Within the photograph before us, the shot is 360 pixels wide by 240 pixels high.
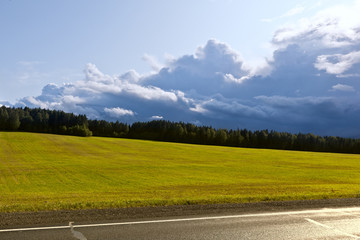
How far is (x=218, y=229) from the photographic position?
335 inches

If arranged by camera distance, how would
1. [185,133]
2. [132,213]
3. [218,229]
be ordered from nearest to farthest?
[218,229] → [132,213] → [185,133]

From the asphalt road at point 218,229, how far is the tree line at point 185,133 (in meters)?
114

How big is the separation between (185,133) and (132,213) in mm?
117226

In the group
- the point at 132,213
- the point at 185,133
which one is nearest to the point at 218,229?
the point at 132,213

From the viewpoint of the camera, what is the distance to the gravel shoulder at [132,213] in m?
8.92

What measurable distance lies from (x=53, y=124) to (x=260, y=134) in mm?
90883

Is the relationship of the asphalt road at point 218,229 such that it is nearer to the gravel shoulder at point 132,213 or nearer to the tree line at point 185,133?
the gravel shoulder at point 132,213

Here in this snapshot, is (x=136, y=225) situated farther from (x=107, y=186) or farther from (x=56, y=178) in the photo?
(x=56, y=178)

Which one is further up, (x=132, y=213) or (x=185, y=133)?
(x=185, y=133)

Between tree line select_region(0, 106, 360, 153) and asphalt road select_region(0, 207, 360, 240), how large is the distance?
114 meters

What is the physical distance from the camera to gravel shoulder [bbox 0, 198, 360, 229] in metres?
8.92

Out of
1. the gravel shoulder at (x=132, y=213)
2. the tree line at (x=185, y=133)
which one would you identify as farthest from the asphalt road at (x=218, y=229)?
the tree line at (x=185, y=133)

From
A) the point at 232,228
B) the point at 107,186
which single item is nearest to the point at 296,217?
the point at 232,228

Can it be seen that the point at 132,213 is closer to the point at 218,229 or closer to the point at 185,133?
the point at 218,229
